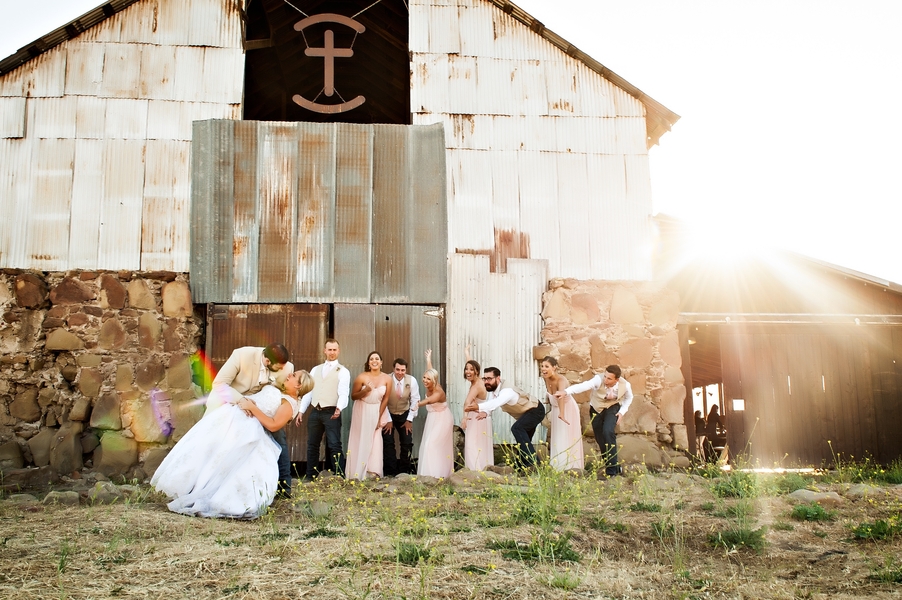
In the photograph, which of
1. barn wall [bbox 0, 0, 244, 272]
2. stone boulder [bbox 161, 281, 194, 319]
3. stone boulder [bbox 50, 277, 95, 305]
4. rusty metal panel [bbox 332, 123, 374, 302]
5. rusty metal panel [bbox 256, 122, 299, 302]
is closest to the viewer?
stone boulder [bbox 50, 277, 95, 305]

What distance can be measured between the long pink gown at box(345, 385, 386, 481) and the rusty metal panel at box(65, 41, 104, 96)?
21.0 feet

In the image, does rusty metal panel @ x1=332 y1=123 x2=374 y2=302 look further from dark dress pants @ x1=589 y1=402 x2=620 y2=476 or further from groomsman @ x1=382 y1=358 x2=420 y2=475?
dark dress pants @ x1=589 y1=402 x2=620 y2=476

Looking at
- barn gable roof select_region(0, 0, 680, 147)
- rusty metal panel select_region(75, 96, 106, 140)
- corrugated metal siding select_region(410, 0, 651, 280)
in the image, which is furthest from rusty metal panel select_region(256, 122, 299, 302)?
barn gable roof select_region(0, 0, 680, 147)

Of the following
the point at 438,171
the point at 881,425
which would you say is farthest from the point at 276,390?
the point at 881,425

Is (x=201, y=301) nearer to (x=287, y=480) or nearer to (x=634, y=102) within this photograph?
(x=287, y=480)

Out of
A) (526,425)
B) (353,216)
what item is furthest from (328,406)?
(353,216)

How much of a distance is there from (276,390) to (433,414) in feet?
10.4

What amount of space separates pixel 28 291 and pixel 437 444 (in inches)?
246

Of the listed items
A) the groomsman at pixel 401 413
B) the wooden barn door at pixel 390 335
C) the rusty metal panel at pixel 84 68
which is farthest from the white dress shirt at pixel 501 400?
the rusty metal panel at pixel 84 68

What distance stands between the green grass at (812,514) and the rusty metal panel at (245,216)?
767 centimetres

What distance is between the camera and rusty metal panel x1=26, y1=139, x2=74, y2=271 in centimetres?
1101

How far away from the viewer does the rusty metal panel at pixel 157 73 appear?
11523mm

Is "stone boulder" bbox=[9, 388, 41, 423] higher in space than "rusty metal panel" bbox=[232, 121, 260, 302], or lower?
Result: lower

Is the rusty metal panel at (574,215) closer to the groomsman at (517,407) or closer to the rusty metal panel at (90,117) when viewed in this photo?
the groomsman at (517,407)
